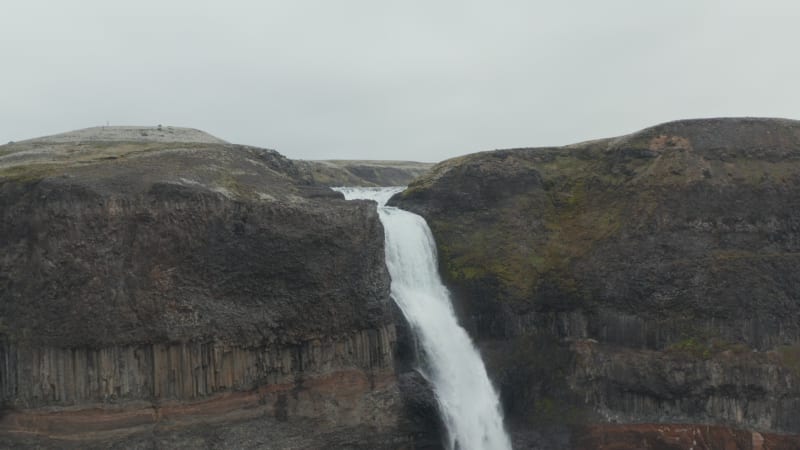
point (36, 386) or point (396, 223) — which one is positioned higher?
point (396, 223)

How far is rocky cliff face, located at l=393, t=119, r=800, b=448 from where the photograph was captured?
31.2 metres

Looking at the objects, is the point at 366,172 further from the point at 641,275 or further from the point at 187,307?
the point at 187,307

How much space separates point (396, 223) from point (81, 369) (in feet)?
54.5

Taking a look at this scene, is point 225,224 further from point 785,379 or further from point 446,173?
point 785,379

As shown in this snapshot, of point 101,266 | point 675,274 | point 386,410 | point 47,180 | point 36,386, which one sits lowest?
point 386,410

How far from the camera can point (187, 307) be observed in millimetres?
26406

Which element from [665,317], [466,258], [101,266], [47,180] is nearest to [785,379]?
[665,317]

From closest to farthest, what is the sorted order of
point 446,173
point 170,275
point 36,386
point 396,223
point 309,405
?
point 36,386 < point 170,275 < point 309,405 < point 396,223 < point 446,173

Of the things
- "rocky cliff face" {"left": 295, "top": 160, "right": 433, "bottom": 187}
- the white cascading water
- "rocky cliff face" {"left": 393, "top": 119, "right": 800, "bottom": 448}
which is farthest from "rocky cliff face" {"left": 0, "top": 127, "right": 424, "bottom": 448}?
"rocky cliff face" {"left": 295, "top": 160, "right": 433, "bottom": 187}

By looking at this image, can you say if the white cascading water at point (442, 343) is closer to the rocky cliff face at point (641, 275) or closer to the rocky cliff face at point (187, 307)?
the rocky cliff face at point (641, 275)

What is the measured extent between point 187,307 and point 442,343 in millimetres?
12151

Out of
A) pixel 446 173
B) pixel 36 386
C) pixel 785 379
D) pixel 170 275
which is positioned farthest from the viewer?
pixel 446 173

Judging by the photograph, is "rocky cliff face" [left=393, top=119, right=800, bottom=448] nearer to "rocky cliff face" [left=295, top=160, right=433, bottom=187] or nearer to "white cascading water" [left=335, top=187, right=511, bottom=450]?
"white cascading water" [left=335, top=187, right=511, bottom=450]

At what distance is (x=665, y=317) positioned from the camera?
107ft
